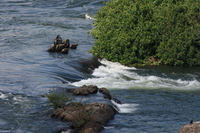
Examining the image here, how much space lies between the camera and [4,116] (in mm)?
13727

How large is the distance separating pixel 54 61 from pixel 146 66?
5760 mm

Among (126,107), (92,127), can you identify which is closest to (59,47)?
(126,107)

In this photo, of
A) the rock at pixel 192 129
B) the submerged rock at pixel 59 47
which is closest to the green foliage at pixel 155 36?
the submerged rock at pixel 59 47

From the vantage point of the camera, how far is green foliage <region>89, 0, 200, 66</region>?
942 inches

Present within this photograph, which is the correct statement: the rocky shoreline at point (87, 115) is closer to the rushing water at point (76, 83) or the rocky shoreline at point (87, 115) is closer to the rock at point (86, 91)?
the rushing water at point (76, 83)

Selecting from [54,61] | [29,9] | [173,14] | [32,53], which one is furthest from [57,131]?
[29,9]

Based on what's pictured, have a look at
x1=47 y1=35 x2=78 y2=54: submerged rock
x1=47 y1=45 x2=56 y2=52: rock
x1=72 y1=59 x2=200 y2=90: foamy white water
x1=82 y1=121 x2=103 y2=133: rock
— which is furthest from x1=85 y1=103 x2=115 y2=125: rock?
x1=47 y1=45 x2=56 y2=52: rock

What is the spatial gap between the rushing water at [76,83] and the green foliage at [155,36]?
962mm

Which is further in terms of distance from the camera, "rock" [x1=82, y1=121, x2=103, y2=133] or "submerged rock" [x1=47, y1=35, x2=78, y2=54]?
"submerged rock" [x1=47, y1=35, x2=78, y2=54]

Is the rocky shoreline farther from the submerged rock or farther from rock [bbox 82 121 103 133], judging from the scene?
the submerged rock

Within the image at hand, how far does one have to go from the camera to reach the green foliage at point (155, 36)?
23.9 metres

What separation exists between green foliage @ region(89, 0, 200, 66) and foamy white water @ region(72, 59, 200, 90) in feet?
7.08

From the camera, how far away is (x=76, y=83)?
19.5 meters

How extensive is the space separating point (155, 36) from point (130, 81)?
5.63 m
